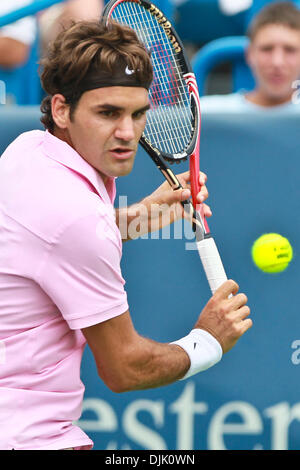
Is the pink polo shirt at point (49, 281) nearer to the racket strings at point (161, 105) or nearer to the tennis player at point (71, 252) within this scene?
the tennis player at point (71, 252)

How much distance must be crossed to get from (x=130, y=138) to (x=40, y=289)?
18.6 inches

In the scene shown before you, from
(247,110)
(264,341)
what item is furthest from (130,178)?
(264,341)

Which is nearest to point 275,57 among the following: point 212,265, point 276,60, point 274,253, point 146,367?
point 276,60

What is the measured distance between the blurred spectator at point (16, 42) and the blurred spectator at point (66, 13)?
93 millimetres

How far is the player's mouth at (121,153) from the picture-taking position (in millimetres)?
2354

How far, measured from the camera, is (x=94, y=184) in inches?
92.0

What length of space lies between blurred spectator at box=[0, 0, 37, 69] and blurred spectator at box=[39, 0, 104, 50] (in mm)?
93

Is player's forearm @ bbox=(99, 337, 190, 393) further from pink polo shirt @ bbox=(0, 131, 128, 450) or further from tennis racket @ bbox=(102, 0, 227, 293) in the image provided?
tennis racket @ bbox=(102, 0, 227, 293)

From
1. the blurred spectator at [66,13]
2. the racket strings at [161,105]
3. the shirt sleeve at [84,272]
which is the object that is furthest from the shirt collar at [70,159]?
the blurred spectator at [66,13]

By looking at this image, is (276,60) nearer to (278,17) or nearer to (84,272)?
(278,17)

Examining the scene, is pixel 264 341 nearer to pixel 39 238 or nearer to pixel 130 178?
pixel 130 178

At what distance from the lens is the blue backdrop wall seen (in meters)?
3.17

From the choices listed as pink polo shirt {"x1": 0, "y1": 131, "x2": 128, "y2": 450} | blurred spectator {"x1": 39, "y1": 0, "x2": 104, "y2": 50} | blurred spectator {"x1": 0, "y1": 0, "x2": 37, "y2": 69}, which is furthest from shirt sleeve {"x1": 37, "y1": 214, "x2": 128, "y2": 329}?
blurred spectator {"x1": 0, "y1": 0, "x2": 37, "y2": 69}

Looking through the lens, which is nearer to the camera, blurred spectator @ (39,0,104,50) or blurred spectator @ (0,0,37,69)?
blurred spectator @ (39,0,104,50)
